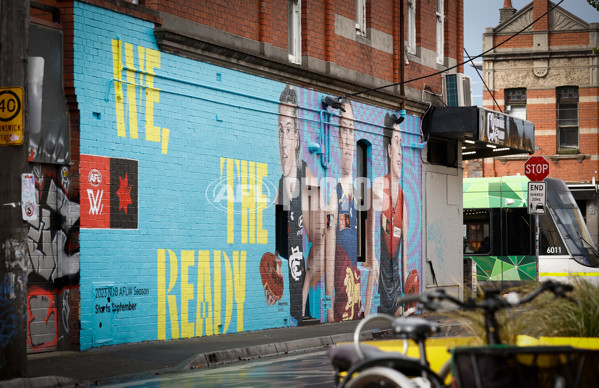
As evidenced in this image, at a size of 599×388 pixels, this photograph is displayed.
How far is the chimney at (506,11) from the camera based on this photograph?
41.1 metres

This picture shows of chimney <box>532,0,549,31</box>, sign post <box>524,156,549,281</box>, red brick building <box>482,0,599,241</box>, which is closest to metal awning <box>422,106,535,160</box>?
sign post <box>524,156,549,281</box>

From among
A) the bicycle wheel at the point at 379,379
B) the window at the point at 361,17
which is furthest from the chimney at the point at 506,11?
the bicycle wheel at the point at 379,379

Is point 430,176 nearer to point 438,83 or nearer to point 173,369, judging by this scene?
point 438,83

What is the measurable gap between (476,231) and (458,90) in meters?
4.42

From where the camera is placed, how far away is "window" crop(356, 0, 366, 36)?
22.2 metres

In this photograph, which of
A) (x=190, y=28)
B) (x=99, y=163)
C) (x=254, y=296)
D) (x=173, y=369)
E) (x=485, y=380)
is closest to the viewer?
(x=485, y=380)

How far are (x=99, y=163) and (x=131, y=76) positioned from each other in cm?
164

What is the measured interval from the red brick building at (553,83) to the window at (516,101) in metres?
0.04

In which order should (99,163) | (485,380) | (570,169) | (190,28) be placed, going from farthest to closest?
(570,169) < (190,28) < (99,163) < (485,380)

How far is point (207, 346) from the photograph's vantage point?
14477mm

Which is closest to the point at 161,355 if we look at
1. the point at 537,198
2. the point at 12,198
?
the point at 12,198

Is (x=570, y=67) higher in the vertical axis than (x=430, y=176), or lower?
higher

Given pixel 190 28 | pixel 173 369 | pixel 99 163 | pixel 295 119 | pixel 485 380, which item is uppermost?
pixel 190 28

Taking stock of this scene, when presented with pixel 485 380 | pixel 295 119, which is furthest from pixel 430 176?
pixel 485 380
